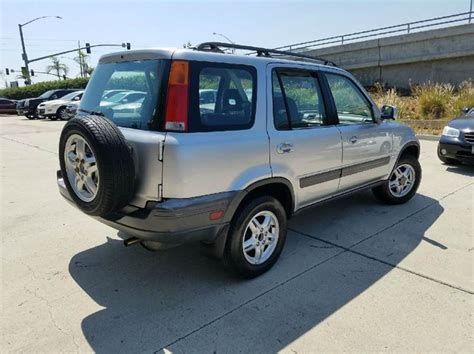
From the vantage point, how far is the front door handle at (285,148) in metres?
3.20

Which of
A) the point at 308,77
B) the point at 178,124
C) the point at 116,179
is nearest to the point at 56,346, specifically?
the point at 116,179

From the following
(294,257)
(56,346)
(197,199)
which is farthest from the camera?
(294,257)

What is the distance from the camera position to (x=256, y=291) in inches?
121

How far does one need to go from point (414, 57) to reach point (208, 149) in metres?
21.5

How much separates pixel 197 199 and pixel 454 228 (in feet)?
10.6

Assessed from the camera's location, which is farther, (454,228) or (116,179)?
(454,228)

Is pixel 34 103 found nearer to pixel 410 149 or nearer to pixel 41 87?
pixel 41 87

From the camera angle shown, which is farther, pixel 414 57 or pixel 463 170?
pixel 414 57

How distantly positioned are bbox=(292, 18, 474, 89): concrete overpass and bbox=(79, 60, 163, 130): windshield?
19.3m

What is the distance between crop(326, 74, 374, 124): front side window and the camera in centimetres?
399

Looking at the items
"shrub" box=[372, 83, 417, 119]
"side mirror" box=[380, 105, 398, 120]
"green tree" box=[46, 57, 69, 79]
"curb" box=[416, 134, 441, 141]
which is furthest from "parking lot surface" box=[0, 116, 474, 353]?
"green tree" box=[46, 57, 69, 79]

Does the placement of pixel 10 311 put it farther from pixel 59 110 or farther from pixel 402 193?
pixel 59 110

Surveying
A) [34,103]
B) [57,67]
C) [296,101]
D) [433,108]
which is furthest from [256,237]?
[57,67]

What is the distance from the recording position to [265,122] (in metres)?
3.11
